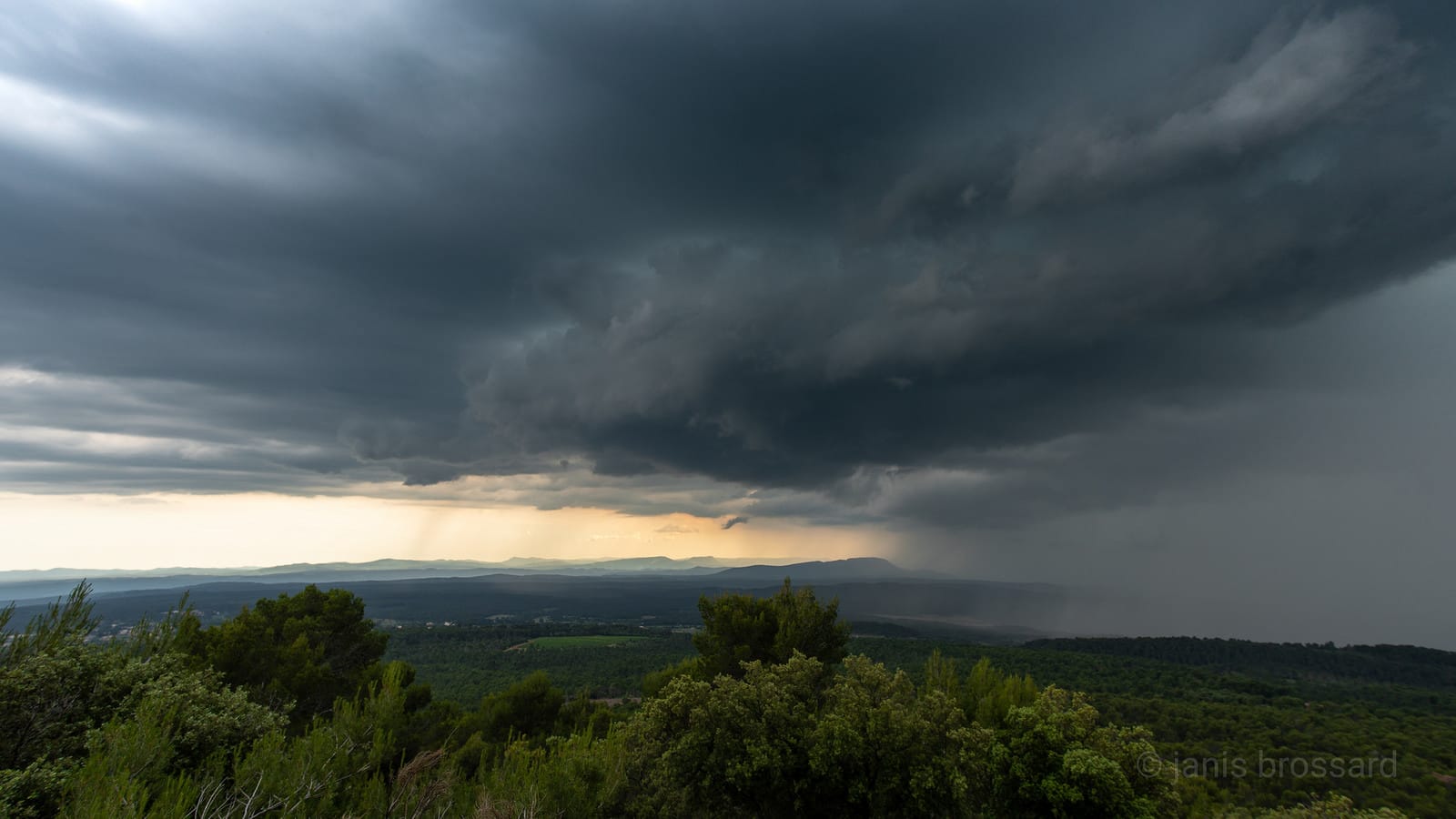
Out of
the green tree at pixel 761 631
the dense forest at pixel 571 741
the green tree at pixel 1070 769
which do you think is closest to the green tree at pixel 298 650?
the dense forest at pixel 571 741

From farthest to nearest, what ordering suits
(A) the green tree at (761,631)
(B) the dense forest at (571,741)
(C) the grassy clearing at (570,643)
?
(C) the grassy clearing at (570,643), (A) the green tree at (761,631), (B) the dense forest at (571,741)

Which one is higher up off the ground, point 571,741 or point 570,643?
point 571,741

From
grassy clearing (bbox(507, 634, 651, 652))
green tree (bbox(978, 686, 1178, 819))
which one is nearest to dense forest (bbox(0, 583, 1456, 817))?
green tree (bbox(978, 686, 1178, 819))

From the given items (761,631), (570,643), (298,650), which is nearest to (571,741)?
(761,631)

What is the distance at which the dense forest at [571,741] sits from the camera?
1420cm

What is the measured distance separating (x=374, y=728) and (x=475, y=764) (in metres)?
15.4

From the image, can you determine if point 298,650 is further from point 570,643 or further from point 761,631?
point 570,643

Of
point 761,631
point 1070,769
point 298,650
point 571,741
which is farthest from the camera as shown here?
point 761,631

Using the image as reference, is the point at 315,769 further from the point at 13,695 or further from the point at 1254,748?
the point at 1254,748

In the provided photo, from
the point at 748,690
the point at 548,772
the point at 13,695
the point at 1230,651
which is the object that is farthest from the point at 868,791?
the point at 1230,651

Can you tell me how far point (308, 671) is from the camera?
106 ft

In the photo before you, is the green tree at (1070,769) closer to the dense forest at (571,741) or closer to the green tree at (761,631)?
the dense forest at (571,741)

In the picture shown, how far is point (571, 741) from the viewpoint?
2466cm

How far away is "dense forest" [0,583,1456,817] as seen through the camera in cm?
1420
